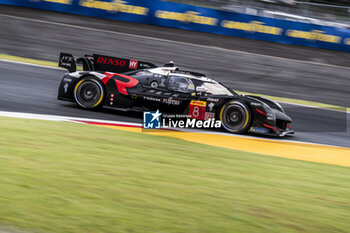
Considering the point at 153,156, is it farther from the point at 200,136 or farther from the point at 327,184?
the point at 200,136

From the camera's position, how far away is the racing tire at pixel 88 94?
→ 9.35 meters

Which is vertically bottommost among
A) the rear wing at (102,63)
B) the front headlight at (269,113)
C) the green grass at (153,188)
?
the green grass at (153,188)

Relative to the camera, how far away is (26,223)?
141 inches

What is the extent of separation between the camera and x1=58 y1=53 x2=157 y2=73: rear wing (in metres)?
9.91

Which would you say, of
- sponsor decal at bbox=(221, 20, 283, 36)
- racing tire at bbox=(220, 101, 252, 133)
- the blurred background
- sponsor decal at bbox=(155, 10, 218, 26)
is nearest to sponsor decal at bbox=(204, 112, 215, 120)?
racing tire at bbox=(220, 101, 252, 133)

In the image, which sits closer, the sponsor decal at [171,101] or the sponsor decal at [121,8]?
the sponsor decal at [171,101]

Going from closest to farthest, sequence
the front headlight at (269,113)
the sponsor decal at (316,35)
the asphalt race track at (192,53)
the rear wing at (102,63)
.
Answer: the front headlight at (269,113) < the rear wing at (102,63) < the asphalt race track at (192,53) < the sponsor decal at (316,35)

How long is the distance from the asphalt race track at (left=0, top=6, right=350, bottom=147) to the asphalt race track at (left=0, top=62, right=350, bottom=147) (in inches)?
1.6

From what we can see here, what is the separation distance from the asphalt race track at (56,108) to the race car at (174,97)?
330mm

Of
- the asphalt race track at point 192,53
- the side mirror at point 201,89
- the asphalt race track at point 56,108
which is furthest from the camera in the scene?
the asphalt race track at point 192,53

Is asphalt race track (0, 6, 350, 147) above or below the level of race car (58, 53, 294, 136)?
above

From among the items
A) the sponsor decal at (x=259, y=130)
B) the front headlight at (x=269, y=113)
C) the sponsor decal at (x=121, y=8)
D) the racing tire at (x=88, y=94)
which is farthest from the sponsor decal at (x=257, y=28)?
the racing tire at (x=88, y=94)

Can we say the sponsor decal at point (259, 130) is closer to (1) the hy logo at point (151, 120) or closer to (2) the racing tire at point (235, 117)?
(2) the racing tire at point (235, 117)

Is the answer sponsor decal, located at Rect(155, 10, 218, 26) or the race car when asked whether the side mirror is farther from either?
sponsor decal, located at Rect(155, 10, 218, 26)
